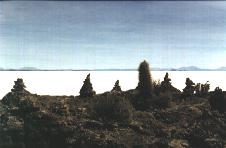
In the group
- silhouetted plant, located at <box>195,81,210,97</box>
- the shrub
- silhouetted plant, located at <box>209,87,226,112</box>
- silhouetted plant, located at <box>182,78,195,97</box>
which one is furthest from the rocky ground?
silhouetted plant, located at <box>195,81,210,97</box>

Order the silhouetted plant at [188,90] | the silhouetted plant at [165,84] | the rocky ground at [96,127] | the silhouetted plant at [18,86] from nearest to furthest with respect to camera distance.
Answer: the rocky ground at [96,127]
the silhouetted plant at [18,86]
the silhouetted plant at [188,90]
the silhouetted plant at [165,84]

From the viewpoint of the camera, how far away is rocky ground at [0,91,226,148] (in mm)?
27078

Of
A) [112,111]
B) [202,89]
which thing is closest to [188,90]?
[202,89]

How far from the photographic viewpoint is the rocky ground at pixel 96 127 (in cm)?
2708

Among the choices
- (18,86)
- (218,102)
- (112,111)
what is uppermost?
(18,86)

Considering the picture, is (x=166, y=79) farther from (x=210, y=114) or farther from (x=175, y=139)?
(x=175, y=139)

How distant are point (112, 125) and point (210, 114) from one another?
703cm

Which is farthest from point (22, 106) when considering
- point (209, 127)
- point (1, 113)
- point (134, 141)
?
point (209, 127)

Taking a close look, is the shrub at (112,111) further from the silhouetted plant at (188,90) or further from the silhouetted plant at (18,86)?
the silhouetted plant at (188,90)

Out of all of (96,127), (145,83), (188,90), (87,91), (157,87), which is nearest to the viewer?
(96,127)

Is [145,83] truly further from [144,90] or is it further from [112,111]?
[112,111]

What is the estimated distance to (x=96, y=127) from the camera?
1152 inches

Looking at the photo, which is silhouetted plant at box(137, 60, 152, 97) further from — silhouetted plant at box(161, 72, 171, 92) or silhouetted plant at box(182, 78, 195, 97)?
silhouetted plant at box(182, 78, 195, 97)

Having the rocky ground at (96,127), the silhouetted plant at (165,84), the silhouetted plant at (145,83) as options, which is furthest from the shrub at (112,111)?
the silhouetted plant at (165,84)
